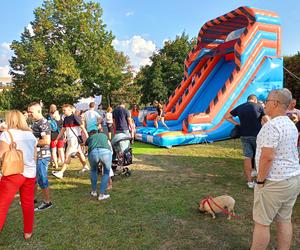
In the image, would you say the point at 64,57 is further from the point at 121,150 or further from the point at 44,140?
the point at 44,140

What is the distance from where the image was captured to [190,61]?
1172 cm

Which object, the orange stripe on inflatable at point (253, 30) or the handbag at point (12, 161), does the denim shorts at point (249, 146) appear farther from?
the orange stripe on inflatable at point (253, 30)

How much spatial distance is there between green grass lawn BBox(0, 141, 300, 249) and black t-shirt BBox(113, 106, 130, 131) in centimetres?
111

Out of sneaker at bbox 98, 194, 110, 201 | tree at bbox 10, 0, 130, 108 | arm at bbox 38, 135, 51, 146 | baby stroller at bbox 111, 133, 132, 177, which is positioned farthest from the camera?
tree at bbox 10, 0, 130, 108

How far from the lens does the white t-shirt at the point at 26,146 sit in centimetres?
308

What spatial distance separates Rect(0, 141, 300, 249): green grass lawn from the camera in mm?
3186

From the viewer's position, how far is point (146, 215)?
3.87m

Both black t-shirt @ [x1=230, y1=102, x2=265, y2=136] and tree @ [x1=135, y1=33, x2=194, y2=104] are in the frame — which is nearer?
black t-shirt @ [x1=230, y1=102, x2=265, y2=136]

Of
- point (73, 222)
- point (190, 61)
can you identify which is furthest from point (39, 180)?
point (190, 61)

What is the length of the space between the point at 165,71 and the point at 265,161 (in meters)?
21.1

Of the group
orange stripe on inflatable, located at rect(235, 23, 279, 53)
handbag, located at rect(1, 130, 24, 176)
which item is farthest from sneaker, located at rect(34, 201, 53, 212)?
orange stripe on inflatable, located at rect(235, 23, 279, 53)

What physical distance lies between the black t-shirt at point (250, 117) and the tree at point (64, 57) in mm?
15430

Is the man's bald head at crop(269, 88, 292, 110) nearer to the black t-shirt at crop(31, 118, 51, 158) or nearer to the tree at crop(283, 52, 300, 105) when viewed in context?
the black t-shirt at crop(31, 118, 51, 158)

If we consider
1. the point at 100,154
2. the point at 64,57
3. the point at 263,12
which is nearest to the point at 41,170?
the point at 100,154
